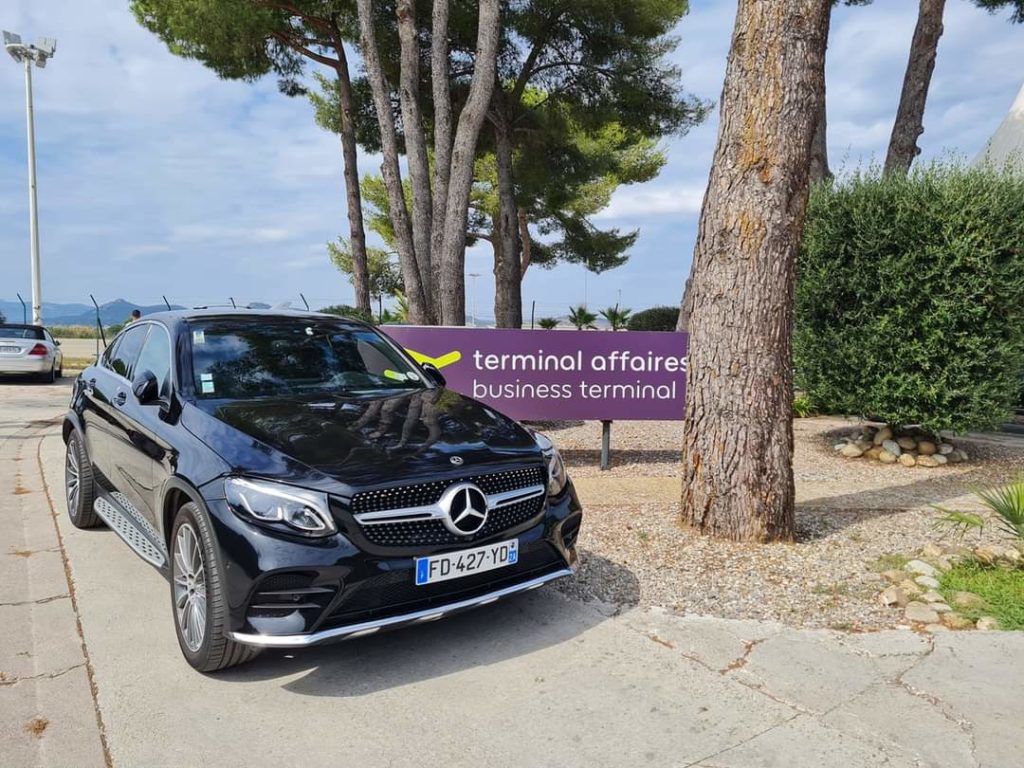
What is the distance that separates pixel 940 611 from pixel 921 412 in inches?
189

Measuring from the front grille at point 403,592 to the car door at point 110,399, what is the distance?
213 cm

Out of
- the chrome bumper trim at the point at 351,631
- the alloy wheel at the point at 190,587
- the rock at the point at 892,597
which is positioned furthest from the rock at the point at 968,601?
the alloy wheel at the point at 190,587

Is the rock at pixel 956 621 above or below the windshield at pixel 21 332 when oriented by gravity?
below

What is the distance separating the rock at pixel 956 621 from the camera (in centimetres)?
380

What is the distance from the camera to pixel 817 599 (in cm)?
415

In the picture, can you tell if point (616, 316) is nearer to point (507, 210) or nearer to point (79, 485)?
point (507, 210)

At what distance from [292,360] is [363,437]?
1.22 metres

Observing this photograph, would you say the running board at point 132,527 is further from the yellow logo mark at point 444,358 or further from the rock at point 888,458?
the rock at point 888,458

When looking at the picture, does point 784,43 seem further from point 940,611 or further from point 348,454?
point 348,454

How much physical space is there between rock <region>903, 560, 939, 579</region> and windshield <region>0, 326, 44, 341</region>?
1773cm

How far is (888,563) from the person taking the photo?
15.4 feet

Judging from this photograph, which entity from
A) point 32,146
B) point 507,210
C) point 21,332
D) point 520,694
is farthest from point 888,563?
point 32,146

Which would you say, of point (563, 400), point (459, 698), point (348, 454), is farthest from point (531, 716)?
point (563, 400)

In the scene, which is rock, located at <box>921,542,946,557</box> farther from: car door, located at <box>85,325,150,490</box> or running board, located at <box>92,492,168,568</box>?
car door, located at <box>85,325,150,490</box>
